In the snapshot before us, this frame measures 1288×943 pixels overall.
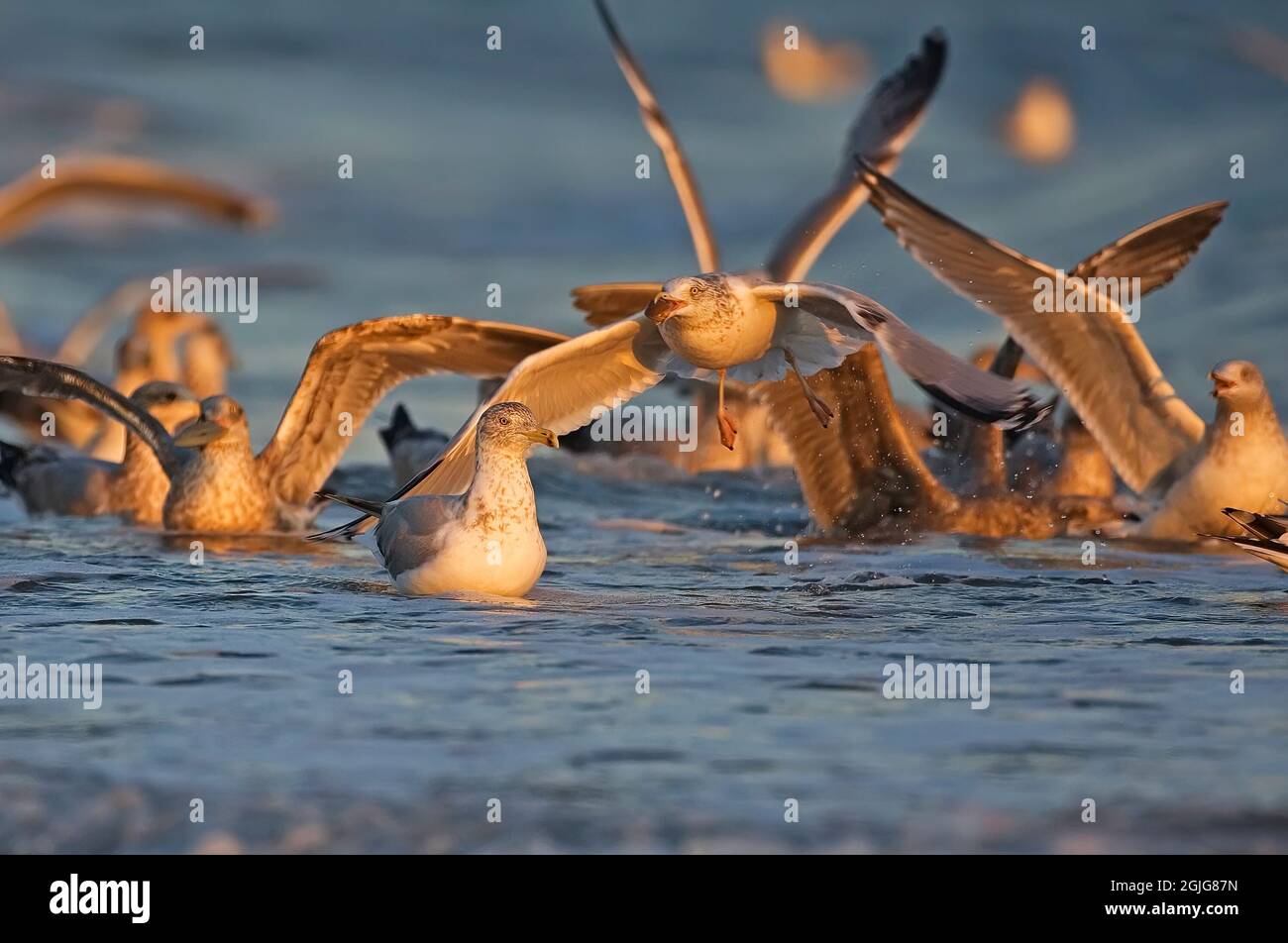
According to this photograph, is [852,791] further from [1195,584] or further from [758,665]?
[1195,584]

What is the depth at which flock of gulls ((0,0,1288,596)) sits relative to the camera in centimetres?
698

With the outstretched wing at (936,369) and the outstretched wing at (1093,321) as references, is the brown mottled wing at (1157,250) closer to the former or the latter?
the outstretched wing at (1093,321)

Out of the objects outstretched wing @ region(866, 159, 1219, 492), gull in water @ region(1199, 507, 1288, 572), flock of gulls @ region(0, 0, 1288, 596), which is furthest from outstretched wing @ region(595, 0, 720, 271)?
gull in water @ region(1199, 507, 1288, 572)

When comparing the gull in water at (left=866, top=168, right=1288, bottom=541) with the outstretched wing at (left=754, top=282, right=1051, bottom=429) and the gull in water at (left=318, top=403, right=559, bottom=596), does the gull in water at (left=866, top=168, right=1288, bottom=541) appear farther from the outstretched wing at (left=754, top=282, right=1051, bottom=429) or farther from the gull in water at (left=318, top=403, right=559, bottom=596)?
the gull in water at (left=318, top=403, right=559, bottom=596)

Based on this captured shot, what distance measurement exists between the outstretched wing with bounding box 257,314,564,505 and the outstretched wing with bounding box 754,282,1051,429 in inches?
92.4

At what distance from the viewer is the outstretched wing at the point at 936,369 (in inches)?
262

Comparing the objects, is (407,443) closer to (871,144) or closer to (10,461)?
(10,461)

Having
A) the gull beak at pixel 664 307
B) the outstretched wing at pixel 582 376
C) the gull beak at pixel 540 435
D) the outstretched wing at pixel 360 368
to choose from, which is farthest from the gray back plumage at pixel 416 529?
the outstretched wing at pixel 360 368

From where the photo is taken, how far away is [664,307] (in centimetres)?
756

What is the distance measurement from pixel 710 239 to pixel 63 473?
4.53 metres

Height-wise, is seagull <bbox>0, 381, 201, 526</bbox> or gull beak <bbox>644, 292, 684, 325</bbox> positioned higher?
gull beak <bbox>644, 292, 684, 325</bbox>

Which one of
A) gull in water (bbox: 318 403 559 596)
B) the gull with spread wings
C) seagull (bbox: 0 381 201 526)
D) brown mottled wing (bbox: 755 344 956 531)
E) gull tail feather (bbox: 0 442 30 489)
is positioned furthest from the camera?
gull tail feather (bbox: 0 442 30 489)

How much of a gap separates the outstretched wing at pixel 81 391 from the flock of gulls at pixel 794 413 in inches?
0.5
